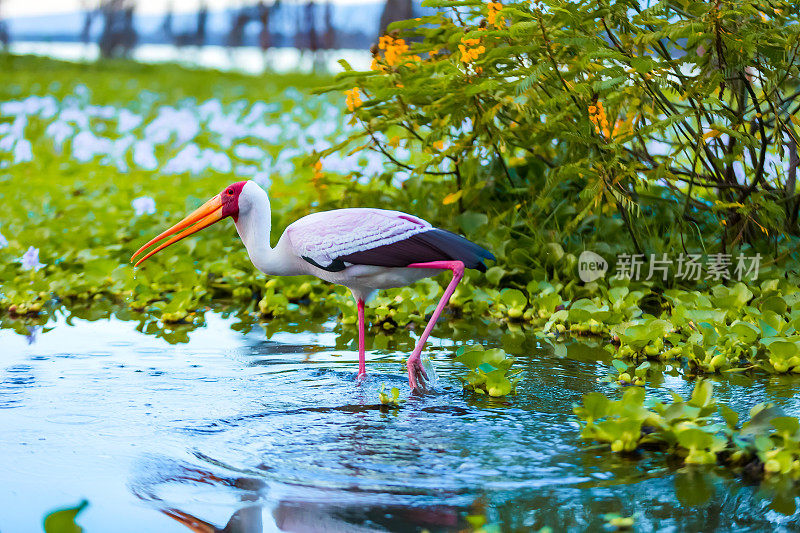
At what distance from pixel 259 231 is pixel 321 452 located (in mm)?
1277

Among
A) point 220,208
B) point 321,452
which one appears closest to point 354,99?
point 220,208

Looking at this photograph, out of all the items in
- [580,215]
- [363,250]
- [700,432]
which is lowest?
[700,432]

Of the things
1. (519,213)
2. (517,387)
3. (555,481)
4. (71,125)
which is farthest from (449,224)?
(71,125)

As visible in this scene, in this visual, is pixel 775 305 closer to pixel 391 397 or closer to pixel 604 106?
pixel 604 106

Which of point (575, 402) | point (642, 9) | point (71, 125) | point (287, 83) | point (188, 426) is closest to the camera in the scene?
point (188, 426)

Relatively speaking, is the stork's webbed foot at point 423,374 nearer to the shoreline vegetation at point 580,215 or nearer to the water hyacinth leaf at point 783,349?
the shoreline vegetation at point 580,215

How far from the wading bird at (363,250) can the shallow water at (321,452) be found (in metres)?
0.41

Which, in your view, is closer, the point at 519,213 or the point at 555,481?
the point at 555,481

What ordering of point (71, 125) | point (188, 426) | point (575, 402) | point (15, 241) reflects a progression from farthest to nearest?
point (71, 125)
point (15, 241)
point (575, 402)
point (188, 426)

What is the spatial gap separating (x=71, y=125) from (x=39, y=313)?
7.68m

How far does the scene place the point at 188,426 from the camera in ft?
11.4

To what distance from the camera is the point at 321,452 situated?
3.15 meters

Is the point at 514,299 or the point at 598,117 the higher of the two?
the point at 598,117

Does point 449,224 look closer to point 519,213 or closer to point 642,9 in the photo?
point 519,213
